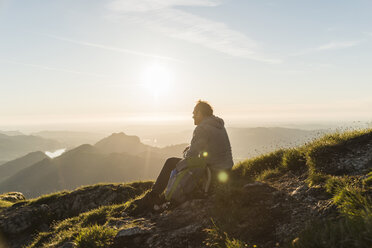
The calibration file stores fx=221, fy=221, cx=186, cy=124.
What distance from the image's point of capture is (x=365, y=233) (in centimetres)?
305

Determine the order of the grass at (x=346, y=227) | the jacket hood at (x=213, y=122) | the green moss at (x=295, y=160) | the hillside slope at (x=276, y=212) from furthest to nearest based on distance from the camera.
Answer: the green moss at (x=295, y=160) → the jacket hood at (x=213, y=122) → the hillside slope at (x=276, y=212) → the grass at (x=346, y=227)

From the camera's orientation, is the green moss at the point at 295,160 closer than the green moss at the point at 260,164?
Yes

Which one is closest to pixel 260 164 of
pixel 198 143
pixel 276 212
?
pixel 198 143

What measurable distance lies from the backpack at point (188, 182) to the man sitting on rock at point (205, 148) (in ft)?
0.67

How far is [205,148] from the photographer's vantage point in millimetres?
7816

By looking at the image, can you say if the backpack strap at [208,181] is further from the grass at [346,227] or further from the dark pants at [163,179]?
the grass at [346,227]

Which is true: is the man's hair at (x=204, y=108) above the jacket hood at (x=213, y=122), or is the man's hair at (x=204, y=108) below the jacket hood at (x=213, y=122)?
above

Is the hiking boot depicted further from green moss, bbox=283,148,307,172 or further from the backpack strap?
green moss, bbox=283,148,307,172

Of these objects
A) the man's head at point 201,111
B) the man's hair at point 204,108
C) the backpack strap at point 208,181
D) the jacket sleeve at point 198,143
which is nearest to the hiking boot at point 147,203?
the backpack strap at point 208,181

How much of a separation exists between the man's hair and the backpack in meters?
1.78

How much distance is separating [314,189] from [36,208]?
1392 centimetres

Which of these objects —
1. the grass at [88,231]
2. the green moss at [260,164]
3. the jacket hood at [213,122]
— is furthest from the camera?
the green moss at [260,164]

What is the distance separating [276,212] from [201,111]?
4227 mm

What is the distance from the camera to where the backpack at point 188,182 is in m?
7.44
